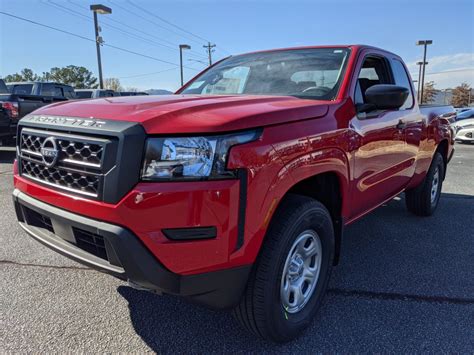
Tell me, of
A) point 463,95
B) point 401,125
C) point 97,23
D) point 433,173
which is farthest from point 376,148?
point 463,95

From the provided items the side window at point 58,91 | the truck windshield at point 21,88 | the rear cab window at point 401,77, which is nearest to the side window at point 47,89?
the side window at point 58,91

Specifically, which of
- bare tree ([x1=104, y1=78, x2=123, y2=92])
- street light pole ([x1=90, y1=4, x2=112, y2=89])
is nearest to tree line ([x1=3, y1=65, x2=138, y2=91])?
bare tree ([x1=104, y1=78, x2=123, y2=92])

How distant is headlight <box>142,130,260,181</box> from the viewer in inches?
69.6

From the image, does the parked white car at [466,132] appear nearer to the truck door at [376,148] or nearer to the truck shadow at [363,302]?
the truck shadow at [363,302]

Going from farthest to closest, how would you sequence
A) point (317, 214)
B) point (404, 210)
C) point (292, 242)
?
point (404, 210) → point (317, 214) → point (292, 242)

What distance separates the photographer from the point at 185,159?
1.78 m

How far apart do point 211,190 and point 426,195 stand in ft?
12.7

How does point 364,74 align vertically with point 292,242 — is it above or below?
above

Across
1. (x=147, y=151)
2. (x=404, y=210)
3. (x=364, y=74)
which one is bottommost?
(x=404, y=210)

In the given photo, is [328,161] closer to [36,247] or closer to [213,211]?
[213,211]

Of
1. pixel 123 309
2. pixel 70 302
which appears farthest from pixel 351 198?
pixel 70 302

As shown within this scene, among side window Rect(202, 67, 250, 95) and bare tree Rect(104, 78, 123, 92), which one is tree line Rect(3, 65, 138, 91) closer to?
bare tree Rect(104, 78, 123, 92)

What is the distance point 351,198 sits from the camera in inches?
112

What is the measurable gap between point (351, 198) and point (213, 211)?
144cm
